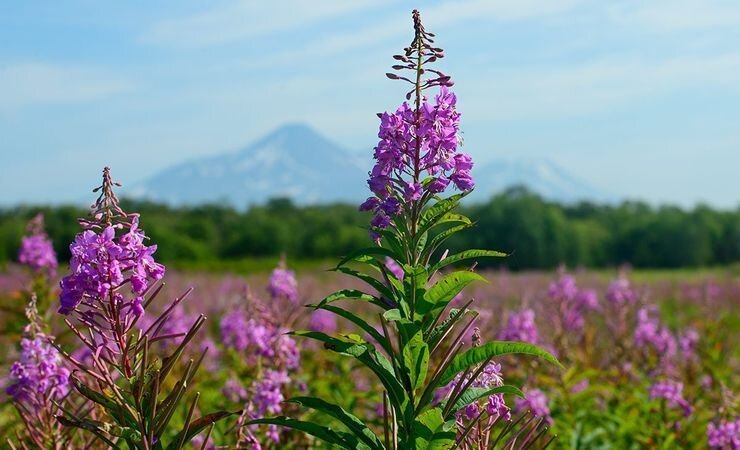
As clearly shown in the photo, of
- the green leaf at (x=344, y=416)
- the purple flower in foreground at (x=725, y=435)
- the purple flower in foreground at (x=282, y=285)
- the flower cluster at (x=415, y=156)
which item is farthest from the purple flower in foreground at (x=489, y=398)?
the purple flower in foreground at (x=282, y=285)

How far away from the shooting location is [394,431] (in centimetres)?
290

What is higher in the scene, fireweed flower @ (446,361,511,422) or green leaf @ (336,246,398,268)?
green leaf @ (336,246,398,268)

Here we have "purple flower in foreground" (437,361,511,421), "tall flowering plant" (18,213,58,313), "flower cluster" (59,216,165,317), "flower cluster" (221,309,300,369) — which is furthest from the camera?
"tall flowering plant" (18,213,58,313)

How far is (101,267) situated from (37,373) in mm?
1375

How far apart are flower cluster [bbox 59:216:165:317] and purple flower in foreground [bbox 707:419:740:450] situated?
3.36 m

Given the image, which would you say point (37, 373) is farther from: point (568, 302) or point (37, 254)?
point (568, 302)

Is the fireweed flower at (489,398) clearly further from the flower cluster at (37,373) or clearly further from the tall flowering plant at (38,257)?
the tall flowering plant at (38,257)

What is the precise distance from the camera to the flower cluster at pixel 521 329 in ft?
22.2

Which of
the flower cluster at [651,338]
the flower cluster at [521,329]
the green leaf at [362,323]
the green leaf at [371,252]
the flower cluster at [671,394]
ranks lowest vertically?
the flower cluster at [671,394]

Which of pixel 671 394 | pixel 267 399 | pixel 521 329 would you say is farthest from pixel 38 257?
pixel 671 394

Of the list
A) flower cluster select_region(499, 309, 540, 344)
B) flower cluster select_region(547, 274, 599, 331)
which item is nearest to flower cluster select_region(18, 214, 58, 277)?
flower cluster select_region(499, 309, 540, 344)

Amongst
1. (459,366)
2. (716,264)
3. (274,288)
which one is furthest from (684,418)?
(716,264)

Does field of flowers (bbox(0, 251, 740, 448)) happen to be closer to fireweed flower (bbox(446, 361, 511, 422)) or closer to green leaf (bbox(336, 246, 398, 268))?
fireweed flower (bbox(446, 361, 511, 422))

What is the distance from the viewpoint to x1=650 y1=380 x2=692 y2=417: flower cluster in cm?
600
